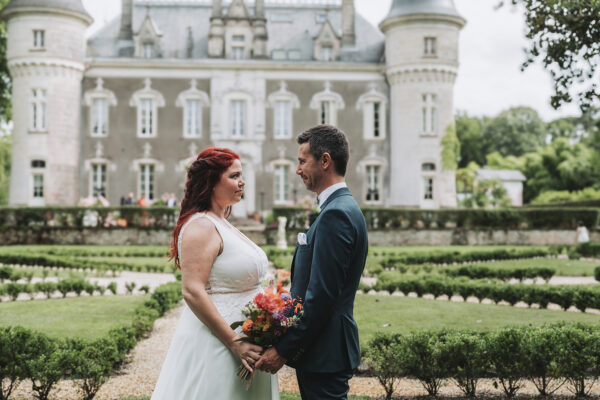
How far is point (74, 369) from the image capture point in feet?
18.0

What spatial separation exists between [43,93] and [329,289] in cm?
2920

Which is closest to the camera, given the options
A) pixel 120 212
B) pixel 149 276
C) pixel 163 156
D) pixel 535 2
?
pixel 535 2

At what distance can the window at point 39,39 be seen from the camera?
28703 millimetres

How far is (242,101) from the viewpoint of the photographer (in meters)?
31.2

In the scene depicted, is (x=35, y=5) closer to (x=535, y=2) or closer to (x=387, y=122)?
(x=387, y=122)

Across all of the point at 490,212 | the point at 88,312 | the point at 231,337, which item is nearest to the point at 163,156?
the point at 490,212

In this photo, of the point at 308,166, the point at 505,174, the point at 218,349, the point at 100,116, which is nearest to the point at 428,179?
the point at 100,116

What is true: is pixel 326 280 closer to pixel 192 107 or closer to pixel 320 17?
pixel 192 107

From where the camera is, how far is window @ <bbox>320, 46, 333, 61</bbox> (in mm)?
31344

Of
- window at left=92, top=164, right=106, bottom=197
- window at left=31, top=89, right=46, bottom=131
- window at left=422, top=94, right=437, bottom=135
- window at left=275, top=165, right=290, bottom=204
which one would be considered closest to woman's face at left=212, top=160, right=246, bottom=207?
window at left=275, top=165, right=290, bottom=204

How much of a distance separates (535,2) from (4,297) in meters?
9.67

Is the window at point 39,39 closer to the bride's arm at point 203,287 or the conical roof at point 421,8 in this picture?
the conical roof at point 421,8

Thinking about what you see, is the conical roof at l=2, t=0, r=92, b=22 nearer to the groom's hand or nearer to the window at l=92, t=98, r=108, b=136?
the window at l=92, t=98, r=108, b=136

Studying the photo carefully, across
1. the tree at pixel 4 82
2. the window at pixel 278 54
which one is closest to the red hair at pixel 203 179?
the window at pixel 278 54
